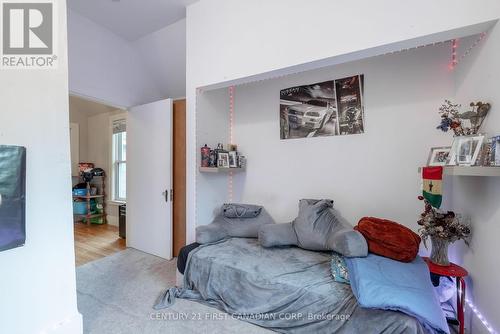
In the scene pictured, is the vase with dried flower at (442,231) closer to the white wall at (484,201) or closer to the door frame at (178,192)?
the white wall at (484,201)

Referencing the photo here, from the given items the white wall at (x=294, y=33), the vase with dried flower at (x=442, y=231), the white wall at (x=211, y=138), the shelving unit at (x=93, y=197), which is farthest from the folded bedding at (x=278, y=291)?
the shelving unit at (x=93, y=197)

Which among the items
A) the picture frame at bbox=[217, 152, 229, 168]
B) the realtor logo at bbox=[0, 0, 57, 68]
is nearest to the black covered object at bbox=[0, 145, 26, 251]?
the realtor logo at bbox=[0, 0, 57, 68]

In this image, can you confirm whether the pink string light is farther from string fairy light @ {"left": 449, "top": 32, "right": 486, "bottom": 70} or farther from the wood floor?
the wood floor

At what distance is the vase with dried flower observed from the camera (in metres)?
1.69

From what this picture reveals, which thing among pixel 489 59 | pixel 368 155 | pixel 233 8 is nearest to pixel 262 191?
pixel 368 155

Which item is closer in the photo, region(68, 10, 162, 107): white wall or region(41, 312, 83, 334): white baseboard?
region(41, 312, 83, 334): white baseboard

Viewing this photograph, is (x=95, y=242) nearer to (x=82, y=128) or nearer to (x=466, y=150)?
(x=82, y=128)

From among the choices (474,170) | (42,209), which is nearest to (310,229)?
(474,170)

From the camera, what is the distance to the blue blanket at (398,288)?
1341 millimetres

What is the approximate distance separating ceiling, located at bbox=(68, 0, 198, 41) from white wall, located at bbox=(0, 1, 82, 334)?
119 cm

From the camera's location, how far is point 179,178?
3.23 meters

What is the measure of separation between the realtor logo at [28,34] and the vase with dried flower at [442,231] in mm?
2954

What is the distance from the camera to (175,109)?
3.26 meters

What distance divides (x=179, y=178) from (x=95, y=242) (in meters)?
2.02
